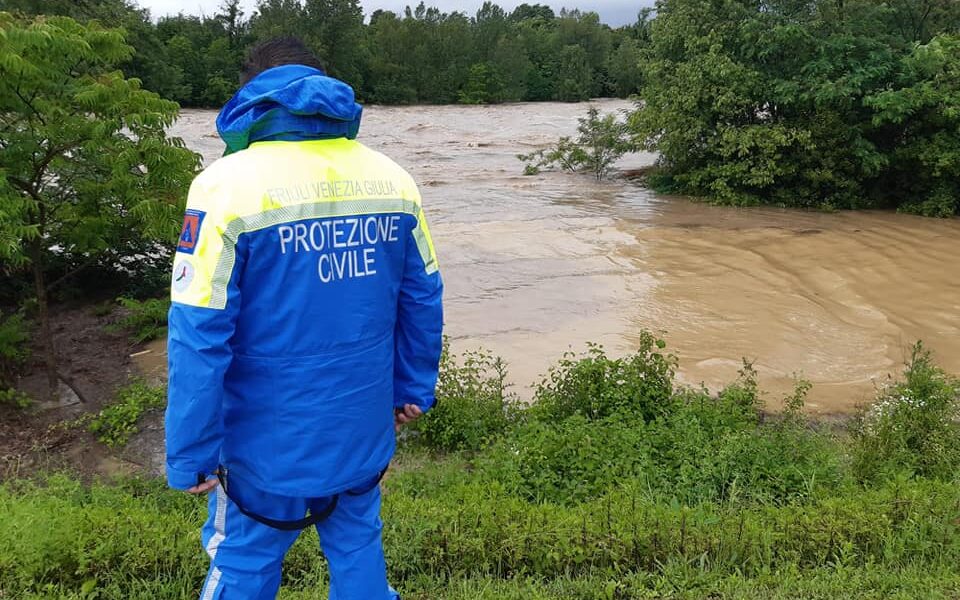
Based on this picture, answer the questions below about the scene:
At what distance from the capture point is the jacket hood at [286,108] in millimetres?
2271

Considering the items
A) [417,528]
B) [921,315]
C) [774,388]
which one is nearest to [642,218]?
[921,315]

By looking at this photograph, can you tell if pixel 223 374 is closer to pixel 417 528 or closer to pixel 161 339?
pixel 417 528

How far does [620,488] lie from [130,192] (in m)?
4.89

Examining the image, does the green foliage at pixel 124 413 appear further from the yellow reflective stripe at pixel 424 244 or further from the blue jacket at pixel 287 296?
the yellow reflective stripe at pixel 424 244

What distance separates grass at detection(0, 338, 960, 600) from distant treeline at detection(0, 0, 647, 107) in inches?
1648

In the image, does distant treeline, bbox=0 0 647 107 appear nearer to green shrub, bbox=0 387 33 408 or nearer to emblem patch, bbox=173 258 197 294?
green shrub, bbox=0 387 33 408

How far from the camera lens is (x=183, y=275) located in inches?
87.7

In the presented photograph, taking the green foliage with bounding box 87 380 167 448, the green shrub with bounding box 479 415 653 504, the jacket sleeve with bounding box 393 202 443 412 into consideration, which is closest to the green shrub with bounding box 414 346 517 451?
the green shrub with bounding box 479 415 653 504

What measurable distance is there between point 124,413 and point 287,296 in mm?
5180

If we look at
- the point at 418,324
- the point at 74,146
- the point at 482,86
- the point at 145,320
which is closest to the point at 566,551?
the point at 418,324

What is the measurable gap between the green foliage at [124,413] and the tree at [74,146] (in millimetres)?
834

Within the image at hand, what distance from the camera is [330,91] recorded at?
2.29 metres

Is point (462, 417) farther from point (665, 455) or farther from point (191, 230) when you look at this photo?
point (191, 230)

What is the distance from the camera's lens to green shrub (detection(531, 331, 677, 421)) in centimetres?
623
